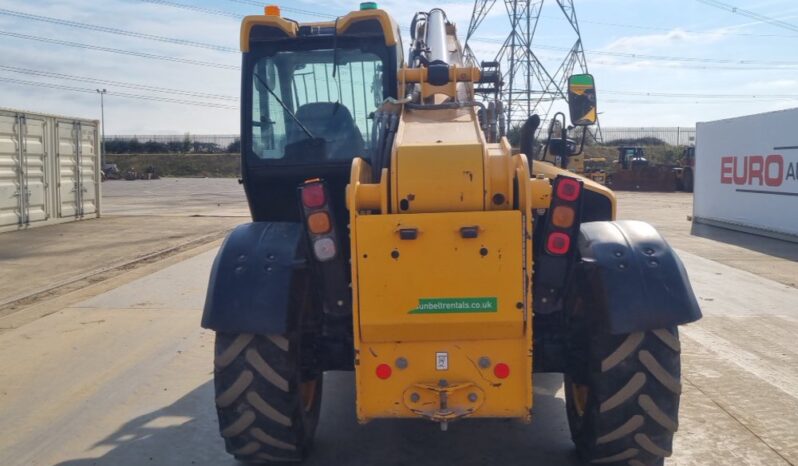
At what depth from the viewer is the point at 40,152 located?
19234mm

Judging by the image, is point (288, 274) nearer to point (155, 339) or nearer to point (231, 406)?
point (231, 406)

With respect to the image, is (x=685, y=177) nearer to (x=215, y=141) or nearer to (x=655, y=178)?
(x=655, y=178)

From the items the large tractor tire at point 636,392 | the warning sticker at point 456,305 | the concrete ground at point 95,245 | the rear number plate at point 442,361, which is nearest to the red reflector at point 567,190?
the warning sticker at point 456,305

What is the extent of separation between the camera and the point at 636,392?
417cm

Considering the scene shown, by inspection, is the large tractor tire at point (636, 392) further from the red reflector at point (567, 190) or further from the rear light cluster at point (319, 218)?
the rear light cluster at point (319, 218)

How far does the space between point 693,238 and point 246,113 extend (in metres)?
13.7

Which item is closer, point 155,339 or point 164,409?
point 164,409

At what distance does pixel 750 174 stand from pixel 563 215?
1543cm

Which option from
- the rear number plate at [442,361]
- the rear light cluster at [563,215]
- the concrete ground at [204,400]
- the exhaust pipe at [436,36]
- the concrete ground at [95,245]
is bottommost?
the concrete ground at [204,400]

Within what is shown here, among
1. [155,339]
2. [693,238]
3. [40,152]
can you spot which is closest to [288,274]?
[155,339]

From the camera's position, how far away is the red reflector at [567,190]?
3.92 meters

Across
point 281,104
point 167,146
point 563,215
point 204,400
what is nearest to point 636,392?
point 563,215

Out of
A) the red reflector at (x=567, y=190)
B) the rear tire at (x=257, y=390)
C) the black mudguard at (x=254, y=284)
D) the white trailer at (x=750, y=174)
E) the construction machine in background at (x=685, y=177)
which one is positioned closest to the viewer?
the red reflector at (x=567, y=190)

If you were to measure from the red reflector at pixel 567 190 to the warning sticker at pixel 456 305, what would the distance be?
60 centimetres
